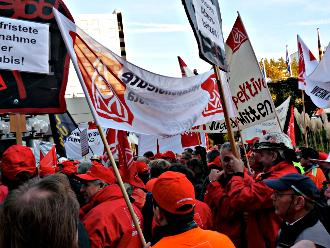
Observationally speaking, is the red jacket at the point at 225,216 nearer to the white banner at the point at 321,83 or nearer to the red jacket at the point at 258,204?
the red jacket at the point at 258,204

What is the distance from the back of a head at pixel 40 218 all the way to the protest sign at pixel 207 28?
9.32 feet

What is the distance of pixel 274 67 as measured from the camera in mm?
42469

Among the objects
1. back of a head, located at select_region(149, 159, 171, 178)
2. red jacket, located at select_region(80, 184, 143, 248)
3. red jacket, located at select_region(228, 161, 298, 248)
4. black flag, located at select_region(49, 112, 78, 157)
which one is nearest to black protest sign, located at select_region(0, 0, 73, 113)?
red jacket, located at select_region(80, 184, 143, 248)

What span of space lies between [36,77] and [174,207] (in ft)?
7.62

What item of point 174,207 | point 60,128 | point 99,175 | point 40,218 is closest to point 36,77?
point 99,175

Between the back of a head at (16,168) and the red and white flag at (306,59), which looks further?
the red and white flag at (306,59)

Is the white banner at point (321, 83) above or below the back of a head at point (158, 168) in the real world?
above

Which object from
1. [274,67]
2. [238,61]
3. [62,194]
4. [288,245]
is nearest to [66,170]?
[238,61]

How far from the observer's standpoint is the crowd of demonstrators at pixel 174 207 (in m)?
1.96

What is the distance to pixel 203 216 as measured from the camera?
448 centimetres

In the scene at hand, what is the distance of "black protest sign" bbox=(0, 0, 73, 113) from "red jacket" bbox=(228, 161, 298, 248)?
73.9 inches

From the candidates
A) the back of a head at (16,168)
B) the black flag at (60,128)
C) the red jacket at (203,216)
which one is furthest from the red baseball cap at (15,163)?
the black flag at (60,128)

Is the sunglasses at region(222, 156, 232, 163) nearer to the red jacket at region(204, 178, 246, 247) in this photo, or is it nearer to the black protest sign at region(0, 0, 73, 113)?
the red jacket at region(204, 178, 246, 247)

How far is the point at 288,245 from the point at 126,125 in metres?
1.74
